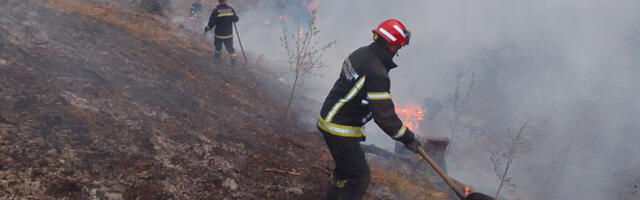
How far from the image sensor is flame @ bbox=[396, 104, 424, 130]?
40.9ft

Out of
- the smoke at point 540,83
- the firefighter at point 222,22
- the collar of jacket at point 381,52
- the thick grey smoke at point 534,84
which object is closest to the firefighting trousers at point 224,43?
the firefighter at point 222,22

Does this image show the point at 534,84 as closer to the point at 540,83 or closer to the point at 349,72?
the point at 540,83

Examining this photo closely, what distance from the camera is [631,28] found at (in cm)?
1267

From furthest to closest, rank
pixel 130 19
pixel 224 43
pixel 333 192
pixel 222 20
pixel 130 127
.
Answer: pixel 130 19, pixel 224 43, pixel 222 20, pixel 130 127, pixel 333 192

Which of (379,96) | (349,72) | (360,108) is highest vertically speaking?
(349,72)

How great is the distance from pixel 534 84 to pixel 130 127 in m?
13.2

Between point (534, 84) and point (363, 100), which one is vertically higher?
point (363, 100)

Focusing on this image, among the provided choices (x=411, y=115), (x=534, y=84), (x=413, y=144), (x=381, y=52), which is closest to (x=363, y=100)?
(x=381, y=52)

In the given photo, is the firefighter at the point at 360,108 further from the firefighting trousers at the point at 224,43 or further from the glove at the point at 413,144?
the firefighting trousers at the point at 224,43

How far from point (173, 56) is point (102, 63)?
1803 mm

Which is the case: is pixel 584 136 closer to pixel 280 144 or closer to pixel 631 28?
pixel 631 28

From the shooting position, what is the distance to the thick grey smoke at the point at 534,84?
35.2 feet

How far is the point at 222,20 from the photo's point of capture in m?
8.22

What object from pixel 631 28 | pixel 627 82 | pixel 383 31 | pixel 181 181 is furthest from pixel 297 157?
pixel 631 28
